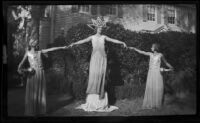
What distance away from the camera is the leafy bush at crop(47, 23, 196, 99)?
24.0 feet

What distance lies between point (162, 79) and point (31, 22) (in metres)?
2.96

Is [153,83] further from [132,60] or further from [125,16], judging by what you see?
[125,16]

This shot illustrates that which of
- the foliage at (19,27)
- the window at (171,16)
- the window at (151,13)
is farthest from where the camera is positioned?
the window at (171,16)

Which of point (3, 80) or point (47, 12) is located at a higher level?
point (47, 12)

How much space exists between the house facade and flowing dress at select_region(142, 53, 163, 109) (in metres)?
0.65

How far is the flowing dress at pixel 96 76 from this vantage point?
7.29m

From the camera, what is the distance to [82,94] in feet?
24.0

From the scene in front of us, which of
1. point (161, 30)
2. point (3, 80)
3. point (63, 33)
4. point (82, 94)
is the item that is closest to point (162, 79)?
point (161, 30)

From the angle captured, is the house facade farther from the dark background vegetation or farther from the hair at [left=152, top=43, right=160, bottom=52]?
the hair at [left=152, top=43, right=160, bottom=52]

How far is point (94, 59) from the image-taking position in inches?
287

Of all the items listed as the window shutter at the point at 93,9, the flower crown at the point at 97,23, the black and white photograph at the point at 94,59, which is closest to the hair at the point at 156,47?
the black and white photograph at the point at 94,59

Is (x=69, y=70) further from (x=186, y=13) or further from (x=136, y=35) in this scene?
(x=186, y=13)

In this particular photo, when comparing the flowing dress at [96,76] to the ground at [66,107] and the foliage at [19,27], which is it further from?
the foliage at [19,27]

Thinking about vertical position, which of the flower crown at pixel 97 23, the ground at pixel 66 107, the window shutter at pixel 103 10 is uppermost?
the window shutter at pixel 103 10
